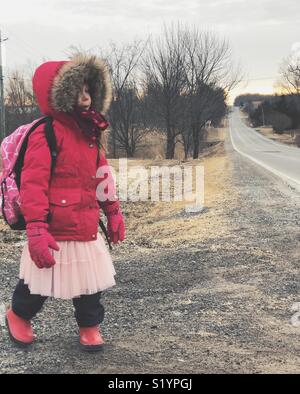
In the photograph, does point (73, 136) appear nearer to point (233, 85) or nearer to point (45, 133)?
point (45, 133)

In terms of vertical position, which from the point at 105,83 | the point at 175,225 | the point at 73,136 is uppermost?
the point at 105,83

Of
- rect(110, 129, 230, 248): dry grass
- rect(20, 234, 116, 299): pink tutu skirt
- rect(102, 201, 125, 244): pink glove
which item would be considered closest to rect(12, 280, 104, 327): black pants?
rect(20, 234, 116, 299): pink tutu skirt

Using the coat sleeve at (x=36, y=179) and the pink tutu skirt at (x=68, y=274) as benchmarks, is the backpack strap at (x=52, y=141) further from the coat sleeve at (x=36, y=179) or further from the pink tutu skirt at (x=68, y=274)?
the pink tutu skirt at (x=68, y=274)

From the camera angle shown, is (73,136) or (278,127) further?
(278,127)

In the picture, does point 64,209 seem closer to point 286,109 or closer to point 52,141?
point 52,141

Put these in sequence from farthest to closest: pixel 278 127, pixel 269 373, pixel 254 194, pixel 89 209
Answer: pixel 278 127, pixel 254 194, pixel 89 209, pixel 269 373

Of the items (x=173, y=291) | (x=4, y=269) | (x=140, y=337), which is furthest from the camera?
(x=4, y=269)

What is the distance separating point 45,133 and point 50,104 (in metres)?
0.18

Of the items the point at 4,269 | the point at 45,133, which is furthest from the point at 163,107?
the point at 45,133

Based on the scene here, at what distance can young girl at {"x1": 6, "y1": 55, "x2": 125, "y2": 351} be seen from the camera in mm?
2969

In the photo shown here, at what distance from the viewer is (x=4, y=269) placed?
577 cm

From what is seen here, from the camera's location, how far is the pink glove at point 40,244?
2889 mm

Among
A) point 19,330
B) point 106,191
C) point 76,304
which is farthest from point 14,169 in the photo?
point 19,330

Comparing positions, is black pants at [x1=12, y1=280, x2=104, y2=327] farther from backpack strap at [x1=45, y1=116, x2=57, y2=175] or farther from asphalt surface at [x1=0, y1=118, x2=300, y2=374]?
backpack strap at [x1=45, y1=116, x2=57, y2=175]
